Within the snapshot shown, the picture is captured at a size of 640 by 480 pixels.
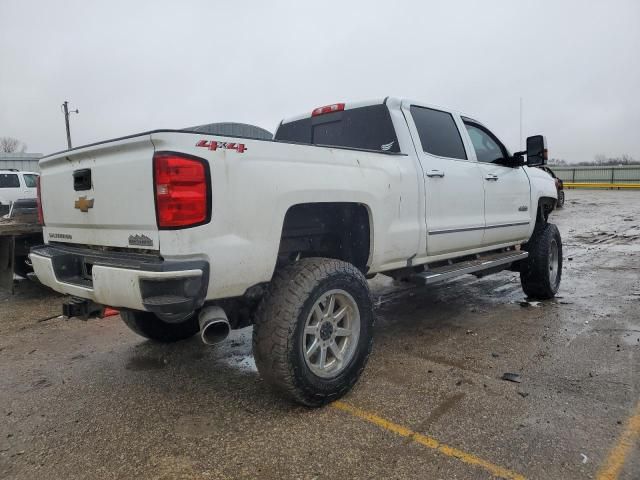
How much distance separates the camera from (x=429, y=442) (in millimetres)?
2543

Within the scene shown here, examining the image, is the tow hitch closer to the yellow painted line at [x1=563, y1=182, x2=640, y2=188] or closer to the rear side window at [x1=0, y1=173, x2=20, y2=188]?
the rear side window at [x1=0, y1=173, x2=20, y2=188]

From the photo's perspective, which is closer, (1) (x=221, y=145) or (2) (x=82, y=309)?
(1) (x=221, y=145)

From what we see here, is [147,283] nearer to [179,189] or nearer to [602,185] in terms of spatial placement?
[179,189]

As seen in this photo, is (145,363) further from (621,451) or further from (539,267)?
(539,267)

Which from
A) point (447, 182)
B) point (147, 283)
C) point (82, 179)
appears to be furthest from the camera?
point (447, 182)

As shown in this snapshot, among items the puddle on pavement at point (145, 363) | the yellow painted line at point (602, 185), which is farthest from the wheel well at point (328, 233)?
the yellow painted line at point (602, 185)

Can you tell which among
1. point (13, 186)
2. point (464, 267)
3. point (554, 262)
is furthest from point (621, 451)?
point (13, 186)

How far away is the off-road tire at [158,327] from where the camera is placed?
154 inches

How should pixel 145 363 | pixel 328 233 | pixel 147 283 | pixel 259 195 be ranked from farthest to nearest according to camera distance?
pixel 145 363, pixel 328 233, pixel 259 195, pixel 147 283

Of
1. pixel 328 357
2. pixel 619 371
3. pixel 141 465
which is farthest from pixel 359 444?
pixel 619 371

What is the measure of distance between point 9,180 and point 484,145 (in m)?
15.6

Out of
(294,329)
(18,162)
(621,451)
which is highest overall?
(18,162)

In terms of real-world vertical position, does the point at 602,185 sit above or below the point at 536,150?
below

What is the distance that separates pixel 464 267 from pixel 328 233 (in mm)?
1497
